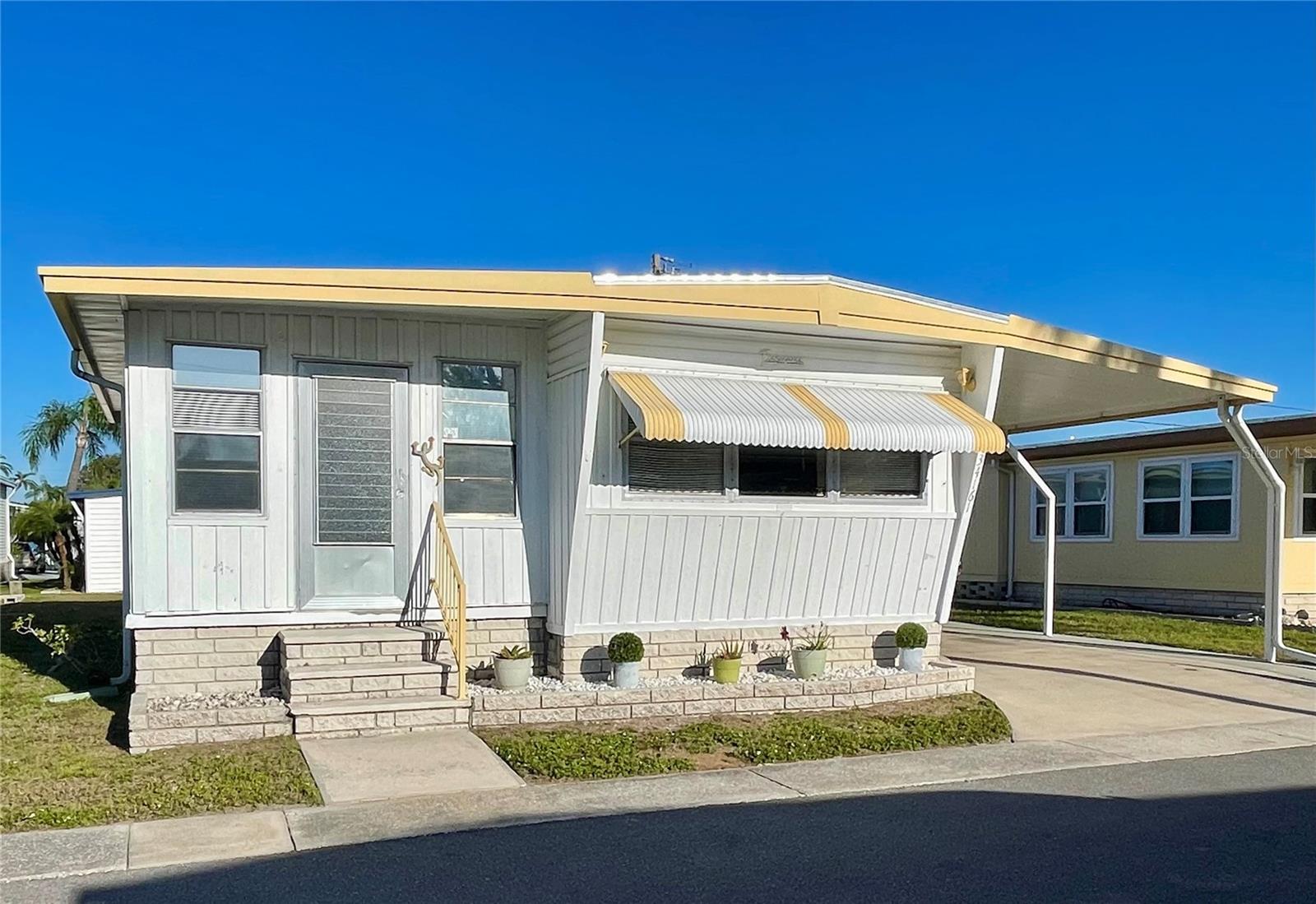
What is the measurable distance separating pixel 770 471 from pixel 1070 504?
11259 millimetres

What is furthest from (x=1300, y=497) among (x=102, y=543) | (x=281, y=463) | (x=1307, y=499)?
(x=102, y=543)

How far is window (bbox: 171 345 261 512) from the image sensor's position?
7594 millimetres

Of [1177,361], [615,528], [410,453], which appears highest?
[1177,361]

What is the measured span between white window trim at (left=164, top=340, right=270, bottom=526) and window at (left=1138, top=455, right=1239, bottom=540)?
13.9m

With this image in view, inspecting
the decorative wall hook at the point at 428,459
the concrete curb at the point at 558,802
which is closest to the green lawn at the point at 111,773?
the concrete curb at the point at 558,802

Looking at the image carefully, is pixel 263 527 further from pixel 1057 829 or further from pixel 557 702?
pixel 1057 829

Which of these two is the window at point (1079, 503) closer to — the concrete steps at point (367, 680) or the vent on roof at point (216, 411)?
the concrete steps at point (367, 680)

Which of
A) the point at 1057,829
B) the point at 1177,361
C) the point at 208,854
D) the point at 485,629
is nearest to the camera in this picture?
the point at 208,854

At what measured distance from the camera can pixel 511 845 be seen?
4.99 metres

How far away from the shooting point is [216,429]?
7676 mm

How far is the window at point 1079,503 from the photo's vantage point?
1772 cm

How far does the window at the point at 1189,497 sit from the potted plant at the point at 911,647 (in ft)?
29.6

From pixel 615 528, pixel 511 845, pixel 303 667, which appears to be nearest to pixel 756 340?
pixel 615 528

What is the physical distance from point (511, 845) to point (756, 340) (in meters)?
4.98
